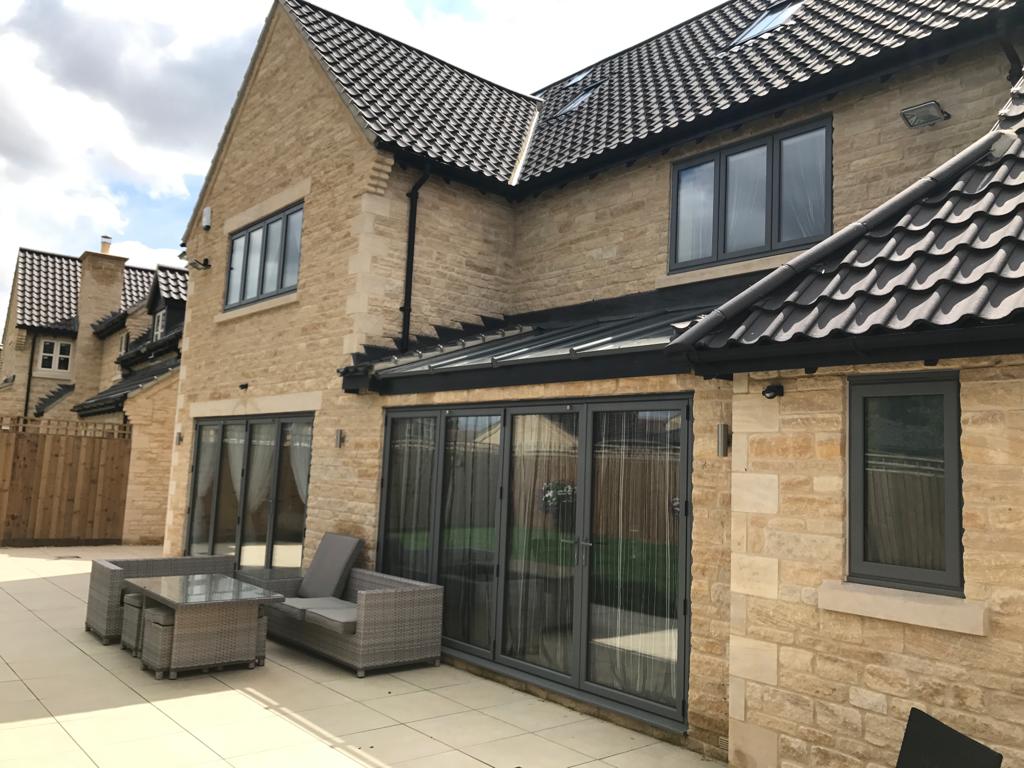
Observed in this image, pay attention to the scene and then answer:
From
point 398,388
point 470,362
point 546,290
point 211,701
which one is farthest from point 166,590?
point 546,290

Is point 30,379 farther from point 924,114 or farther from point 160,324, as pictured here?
point 924,114

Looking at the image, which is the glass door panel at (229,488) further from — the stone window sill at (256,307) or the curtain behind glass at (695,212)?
the curtain behind glass at (695,212)

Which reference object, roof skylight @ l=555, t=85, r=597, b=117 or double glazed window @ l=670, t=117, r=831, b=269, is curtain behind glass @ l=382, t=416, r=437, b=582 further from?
roof skylight @ l=555, t=85, r=597, b=117

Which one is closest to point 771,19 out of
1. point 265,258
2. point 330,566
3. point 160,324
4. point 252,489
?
point 265,258

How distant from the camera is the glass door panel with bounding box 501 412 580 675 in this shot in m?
7.28

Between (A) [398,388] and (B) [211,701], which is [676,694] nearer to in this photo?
(B) [211,701]

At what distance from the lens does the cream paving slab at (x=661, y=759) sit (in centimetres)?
570

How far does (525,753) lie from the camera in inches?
232

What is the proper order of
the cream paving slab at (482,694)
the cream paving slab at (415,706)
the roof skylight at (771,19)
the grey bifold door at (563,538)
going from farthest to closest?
the roof skylight at (771,19)
the cream paving slab at (482,694)
the cream paving slab at (415,706)
the grey bifold door at (563,538)

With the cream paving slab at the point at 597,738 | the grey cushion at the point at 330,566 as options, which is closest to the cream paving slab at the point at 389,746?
the cream paving slab at the point at 597,738

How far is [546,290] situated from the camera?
452 inches

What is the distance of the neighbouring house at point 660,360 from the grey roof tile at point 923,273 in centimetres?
3

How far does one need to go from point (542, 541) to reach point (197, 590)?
3.75 meters

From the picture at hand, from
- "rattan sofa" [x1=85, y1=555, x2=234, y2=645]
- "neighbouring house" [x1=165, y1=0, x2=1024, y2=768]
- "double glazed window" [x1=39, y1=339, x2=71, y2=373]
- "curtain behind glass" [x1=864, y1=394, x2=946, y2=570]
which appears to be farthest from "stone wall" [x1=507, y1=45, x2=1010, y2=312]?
"double glazed window" [x1=39, y1=339, x2=71, y2=373]
